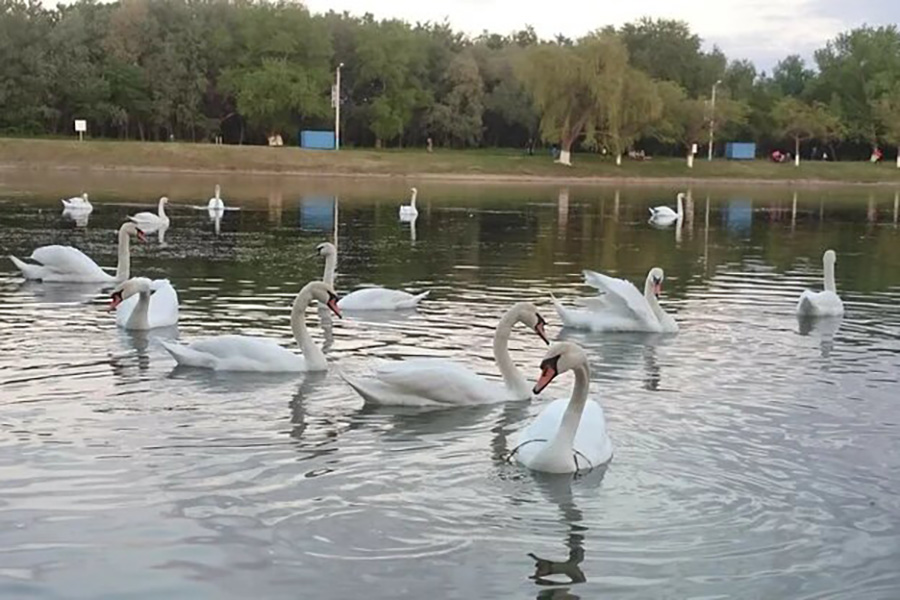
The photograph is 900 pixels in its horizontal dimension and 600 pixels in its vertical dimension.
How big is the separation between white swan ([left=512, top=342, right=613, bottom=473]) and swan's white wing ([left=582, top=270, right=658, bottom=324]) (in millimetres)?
6460

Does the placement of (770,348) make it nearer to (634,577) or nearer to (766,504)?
(766,504)

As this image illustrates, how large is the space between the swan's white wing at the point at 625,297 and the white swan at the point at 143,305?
5412 mm

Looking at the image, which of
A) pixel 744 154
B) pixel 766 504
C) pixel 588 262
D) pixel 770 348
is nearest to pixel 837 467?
pixel 766 504

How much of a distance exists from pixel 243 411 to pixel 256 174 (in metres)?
64.8

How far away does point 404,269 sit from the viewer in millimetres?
24578

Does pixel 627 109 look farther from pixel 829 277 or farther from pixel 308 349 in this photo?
pixel 308 349

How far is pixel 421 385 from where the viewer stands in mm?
11570

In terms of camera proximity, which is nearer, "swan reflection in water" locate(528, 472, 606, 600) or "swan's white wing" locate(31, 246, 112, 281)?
"swan reflection in water" locate(528, 472, 606, 600)

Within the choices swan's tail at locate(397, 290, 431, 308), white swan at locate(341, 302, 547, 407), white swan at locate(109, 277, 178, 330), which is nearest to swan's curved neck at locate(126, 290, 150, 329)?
white swan at locate(109, 277, 178, 330)

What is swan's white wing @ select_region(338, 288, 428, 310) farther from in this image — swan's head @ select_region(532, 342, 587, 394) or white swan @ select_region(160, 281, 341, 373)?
swan's head @ select_region(532, 342, 587, 394)

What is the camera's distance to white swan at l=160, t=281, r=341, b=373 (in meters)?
12.9

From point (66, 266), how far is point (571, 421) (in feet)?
42.4

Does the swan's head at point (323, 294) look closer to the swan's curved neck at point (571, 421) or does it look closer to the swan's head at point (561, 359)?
the swan's head at point (561, 359)

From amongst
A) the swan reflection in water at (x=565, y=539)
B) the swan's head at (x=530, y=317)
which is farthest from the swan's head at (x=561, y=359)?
the swan's head at (x=530, y=317)
